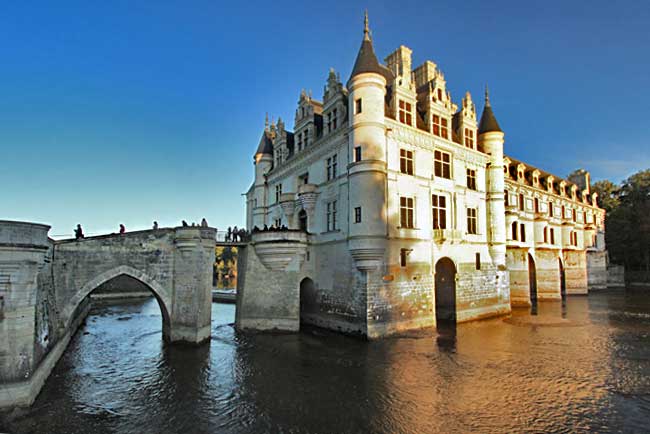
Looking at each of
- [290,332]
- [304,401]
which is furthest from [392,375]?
[290,332]

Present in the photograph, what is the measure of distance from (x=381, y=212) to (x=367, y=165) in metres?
2.96

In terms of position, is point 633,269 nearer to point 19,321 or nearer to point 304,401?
point 304,401

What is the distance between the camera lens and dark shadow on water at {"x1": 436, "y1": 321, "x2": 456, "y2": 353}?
2030 cm

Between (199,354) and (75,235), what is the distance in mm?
9532

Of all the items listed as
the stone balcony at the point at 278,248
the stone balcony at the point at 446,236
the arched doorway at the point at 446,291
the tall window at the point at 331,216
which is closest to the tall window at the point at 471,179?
the stone balcony at the point at 446,236

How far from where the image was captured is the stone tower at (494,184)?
29828 mm

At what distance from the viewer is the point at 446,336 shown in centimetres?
2288

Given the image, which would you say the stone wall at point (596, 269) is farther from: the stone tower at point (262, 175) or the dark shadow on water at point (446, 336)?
the stone tower at point (262, 175)

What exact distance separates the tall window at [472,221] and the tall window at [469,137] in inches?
208

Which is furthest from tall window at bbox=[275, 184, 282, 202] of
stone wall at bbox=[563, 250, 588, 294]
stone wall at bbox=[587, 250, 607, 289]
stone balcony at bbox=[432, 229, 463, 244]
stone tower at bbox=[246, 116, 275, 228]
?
stone wall at bbox=[587, 250, 607, 289]

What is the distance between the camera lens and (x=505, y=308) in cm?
3059

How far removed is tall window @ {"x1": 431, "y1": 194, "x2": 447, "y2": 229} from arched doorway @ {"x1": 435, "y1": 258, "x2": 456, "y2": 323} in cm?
300

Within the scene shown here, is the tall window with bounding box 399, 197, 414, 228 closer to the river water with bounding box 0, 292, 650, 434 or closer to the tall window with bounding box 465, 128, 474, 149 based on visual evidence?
the river water with bounding box 0, 292, 650, 434

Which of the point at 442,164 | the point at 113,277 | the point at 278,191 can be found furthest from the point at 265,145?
the point at 113,277
